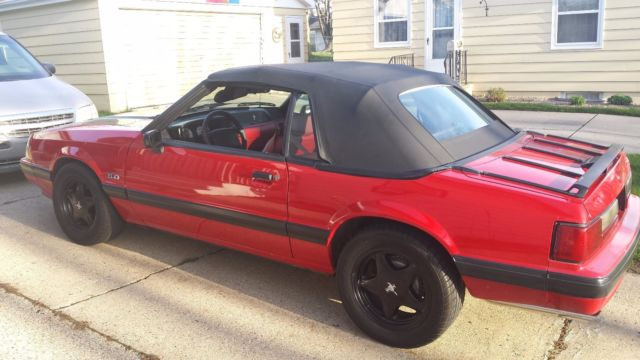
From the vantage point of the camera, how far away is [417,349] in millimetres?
3209

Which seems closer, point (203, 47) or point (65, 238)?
point (65, 238)

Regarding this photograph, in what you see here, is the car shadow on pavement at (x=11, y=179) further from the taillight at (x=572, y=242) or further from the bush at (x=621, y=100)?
the bush at (x=621, y=100)

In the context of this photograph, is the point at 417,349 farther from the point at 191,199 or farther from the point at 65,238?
the point at 65,238

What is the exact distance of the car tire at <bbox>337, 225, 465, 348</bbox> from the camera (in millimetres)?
3010

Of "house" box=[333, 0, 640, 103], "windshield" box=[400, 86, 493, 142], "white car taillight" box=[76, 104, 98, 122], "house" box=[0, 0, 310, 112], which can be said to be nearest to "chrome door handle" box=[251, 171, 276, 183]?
"windshield" box=[400, 86, 493, 142]

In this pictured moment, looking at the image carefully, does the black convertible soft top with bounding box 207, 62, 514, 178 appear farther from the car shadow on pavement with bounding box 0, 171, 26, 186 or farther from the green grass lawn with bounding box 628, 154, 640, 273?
the car shadow on pavement with bounding box 0, 171, 26, 186

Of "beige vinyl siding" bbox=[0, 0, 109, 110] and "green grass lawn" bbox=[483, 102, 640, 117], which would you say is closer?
"green grass lawn" bbox=[483, 102, 640, 117]

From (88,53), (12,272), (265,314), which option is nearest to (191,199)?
(265,314)

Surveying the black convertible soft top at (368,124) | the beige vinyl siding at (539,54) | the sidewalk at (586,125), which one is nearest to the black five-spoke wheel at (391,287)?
the black convertible soft top at (368,124)

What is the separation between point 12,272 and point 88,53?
9467 millimetres

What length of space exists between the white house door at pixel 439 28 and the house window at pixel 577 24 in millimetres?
2047

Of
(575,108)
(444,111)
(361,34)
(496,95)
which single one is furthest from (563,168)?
(361,34)

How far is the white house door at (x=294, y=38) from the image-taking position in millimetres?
17823

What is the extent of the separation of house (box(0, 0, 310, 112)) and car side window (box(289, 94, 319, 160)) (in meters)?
10.2
